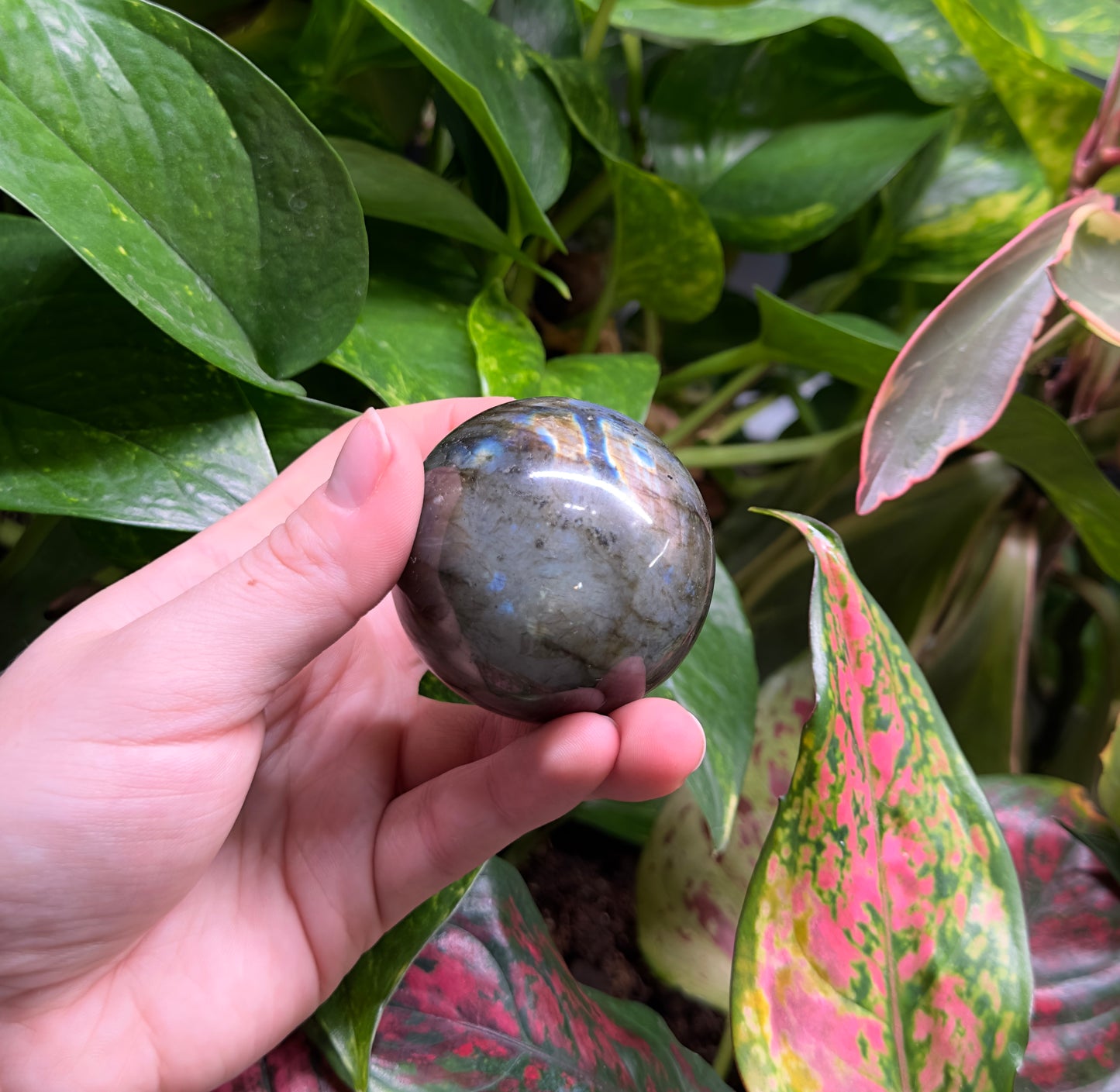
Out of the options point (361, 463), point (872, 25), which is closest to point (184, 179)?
point (361, 463)

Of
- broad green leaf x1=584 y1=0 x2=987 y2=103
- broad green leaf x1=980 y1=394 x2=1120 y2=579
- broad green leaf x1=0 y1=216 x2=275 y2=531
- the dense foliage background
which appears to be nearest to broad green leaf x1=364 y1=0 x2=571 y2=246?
the dense foliage background

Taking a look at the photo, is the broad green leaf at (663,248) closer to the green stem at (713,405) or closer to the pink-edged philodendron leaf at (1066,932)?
the green stem at (713,405)

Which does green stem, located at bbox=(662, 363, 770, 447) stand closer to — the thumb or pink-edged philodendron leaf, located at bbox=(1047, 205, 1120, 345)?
pink-edged philodendron leaf, located at bbox=(1047, 205, 1120, 345)

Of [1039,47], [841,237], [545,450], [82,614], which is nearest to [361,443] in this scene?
[545,450]

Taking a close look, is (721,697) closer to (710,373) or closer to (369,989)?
(369,989)

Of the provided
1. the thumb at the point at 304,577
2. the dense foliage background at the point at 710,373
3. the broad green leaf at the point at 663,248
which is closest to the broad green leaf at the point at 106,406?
the dense foliage background at the point at 710,373

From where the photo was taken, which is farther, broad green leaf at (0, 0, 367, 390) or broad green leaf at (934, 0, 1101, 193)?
broad green leaf at (934, 0, 1101, 193)
